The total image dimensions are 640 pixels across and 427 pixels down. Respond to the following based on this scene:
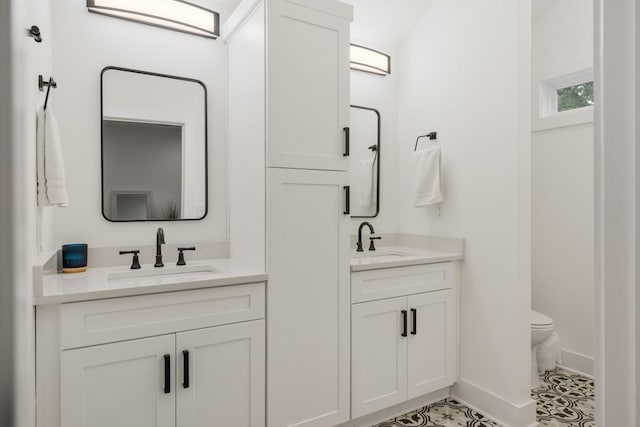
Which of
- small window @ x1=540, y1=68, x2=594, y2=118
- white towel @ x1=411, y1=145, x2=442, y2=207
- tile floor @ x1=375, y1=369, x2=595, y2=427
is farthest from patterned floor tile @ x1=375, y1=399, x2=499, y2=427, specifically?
small window @ x1=540, y1=68, x2=594, y2=118

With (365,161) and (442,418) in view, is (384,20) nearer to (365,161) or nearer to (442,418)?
(365,161)

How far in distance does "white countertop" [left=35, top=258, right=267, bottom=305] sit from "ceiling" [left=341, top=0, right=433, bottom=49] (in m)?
1.86

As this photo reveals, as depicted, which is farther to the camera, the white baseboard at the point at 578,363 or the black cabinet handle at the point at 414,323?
the white baseboard at the point at 578,363

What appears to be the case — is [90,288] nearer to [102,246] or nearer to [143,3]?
[102,246]

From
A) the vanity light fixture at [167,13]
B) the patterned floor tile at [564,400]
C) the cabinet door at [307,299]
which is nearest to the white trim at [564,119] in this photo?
the patterned floor tile at [564,400]

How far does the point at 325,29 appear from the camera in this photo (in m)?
1.96

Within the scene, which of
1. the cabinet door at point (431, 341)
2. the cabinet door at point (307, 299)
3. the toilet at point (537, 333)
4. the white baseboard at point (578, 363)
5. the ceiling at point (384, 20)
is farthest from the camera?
the white baseboard at point (578, 363)

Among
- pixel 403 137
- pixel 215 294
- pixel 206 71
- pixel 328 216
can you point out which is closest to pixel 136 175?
pixel 206 71

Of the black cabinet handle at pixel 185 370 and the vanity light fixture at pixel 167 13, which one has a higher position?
the vanity light fixture at pixel 167 13

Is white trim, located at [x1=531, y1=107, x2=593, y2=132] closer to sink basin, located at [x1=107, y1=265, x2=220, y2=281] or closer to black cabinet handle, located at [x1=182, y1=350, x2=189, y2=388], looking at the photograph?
sink basin, located at [x1=107, y1=265, x2=220, y2=281]

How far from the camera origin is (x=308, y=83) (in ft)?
6.28

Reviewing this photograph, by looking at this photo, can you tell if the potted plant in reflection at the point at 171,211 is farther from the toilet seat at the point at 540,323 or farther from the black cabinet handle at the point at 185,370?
the toilet seat at the point at 540,323

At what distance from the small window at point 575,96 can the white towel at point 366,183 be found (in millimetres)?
1539

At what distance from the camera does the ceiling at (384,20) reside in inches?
104
